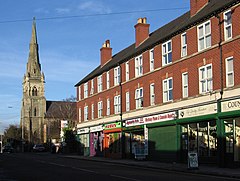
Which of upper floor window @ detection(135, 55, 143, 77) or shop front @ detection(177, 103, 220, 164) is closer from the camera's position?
shop front @ detection(177, 103, 220, 164)

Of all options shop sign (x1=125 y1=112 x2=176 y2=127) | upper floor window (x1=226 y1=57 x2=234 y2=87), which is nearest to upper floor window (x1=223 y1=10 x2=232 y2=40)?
upper floor window (x1=226 y1=57 x2=234 y2=87)

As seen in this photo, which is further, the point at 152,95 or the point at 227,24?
the point at 152,95

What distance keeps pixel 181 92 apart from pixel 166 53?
14.2 ft

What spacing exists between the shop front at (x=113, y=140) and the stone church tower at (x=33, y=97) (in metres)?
96.0

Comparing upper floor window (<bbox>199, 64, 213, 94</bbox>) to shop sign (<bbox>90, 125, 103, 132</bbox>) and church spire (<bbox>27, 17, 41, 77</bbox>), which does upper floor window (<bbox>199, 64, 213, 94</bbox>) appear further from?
church spire (<bbox>27, 17, 41, 77</bbox>)

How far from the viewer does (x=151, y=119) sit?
1411 inches

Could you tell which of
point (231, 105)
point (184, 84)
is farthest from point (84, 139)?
point (231, 105)

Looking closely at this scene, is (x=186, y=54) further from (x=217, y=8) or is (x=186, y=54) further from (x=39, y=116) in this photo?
(x=39, y=116)

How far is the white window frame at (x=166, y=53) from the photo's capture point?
1319 inches

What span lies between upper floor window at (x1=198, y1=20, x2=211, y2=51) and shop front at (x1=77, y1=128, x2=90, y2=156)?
2673cm

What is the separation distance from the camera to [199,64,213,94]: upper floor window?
28.2 metres

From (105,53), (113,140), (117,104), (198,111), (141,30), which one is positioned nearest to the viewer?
(198,111)

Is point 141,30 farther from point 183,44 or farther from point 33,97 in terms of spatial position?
point 33,97

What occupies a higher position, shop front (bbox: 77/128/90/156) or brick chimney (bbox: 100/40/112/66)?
brick chimney (bbox: 100/40/112/66)
